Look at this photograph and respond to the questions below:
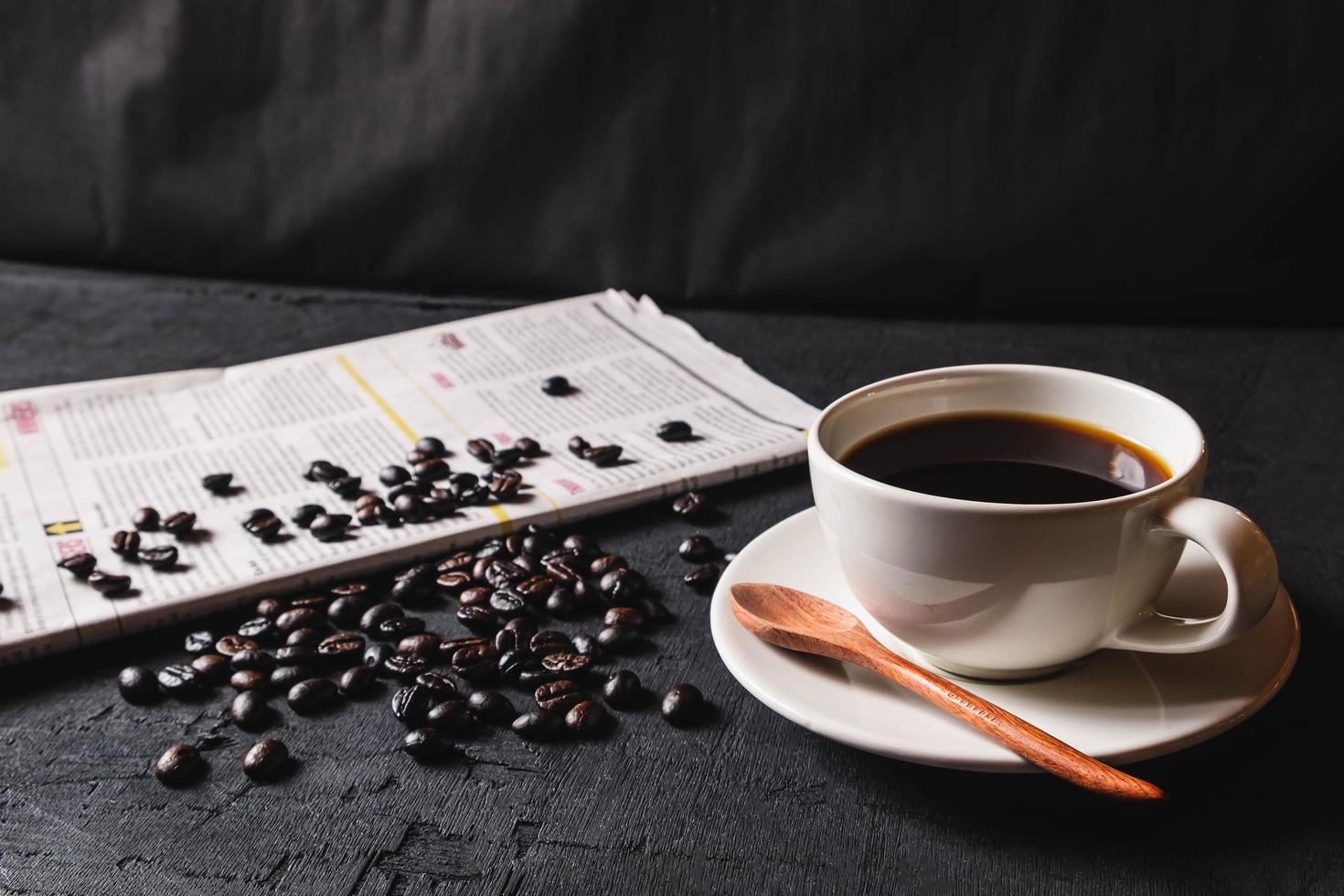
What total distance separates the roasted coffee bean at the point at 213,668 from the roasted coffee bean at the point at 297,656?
0.03 metres

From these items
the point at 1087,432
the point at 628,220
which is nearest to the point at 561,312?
the point at 628,220

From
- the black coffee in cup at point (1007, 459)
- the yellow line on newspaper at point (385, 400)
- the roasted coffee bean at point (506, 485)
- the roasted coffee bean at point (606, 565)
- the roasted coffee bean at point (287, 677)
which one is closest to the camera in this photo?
the black coffee in cup at point (1007, 459)

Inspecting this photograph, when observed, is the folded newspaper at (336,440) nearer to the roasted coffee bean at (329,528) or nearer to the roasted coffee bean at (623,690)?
the roasted coffee bean at (329,528)

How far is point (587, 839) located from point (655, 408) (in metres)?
0.59

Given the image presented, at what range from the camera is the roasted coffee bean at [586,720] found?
0.66 metres

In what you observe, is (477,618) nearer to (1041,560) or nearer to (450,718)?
(450,718)

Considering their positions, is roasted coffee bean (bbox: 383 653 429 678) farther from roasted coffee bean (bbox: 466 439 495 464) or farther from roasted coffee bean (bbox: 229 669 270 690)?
roasted coffee bean (bbox: 466 439 495 464)

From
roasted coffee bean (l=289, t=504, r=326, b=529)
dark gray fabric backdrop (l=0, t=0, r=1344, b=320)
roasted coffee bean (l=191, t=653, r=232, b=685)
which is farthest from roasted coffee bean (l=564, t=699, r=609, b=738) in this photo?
dark gray fabric backdrop (l=0, t=0, r=1344, b=320)

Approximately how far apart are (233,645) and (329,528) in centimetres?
14

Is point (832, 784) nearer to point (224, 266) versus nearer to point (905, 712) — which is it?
point (905, 712)

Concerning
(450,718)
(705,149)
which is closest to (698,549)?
(450,718)

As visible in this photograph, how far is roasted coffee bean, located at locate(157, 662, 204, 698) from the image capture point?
72 centimetres

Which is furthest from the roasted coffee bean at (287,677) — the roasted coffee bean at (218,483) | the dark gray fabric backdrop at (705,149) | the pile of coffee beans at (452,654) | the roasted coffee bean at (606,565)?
the dark gray fabric backdrop at (705,149)

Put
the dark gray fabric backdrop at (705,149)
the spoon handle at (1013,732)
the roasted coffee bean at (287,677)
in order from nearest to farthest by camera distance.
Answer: the spoon handle at (1013,732) < the roasted coffee bean at (287,677) < the dark gray fabric backdrop at (705,149)
